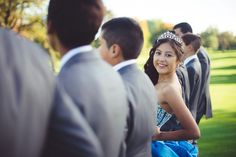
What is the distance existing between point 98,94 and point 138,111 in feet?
1.87

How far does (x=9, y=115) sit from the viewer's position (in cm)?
108

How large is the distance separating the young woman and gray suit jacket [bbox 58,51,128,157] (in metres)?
1.35

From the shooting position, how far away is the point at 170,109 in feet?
10.6

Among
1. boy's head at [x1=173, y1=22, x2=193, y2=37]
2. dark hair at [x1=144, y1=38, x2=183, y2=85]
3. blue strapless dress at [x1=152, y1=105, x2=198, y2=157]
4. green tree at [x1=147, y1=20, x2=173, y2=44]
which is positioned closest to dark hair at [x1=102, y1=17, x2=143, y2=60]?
blue strapless dress at [x1=152, y1=105, x2=198, y2=157]

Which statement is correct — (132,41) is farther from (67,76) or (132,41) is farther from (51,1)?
(67,76)

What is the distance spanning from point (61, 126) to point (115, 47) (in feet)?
4.12

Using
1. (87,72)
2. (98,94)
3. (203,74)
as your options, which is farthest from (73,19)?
(203,74)

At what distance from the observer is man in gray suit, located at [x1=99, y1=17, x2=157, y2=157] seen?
7.47 feet

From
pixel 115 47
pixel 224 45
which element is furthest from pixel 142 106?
pixel 224 45

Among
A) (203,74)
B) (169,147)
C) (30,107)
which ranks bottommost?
(169,147)

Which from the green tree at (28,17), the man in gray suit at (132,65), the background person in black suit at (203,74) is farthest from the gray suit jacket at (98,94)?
the green tree at (28,17)

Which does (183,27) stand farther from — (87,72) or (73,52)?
(87,72)

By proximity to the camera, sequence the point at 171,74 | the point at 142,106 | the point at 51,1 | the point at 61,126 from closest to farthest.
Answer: the point at 61,126 < the point at 51,1 < the point at 142,106 < the point at 171,74

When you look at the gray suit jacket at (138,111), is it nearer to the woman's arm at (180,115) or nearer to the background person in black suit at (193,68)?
the woman's arm at (180,115)
